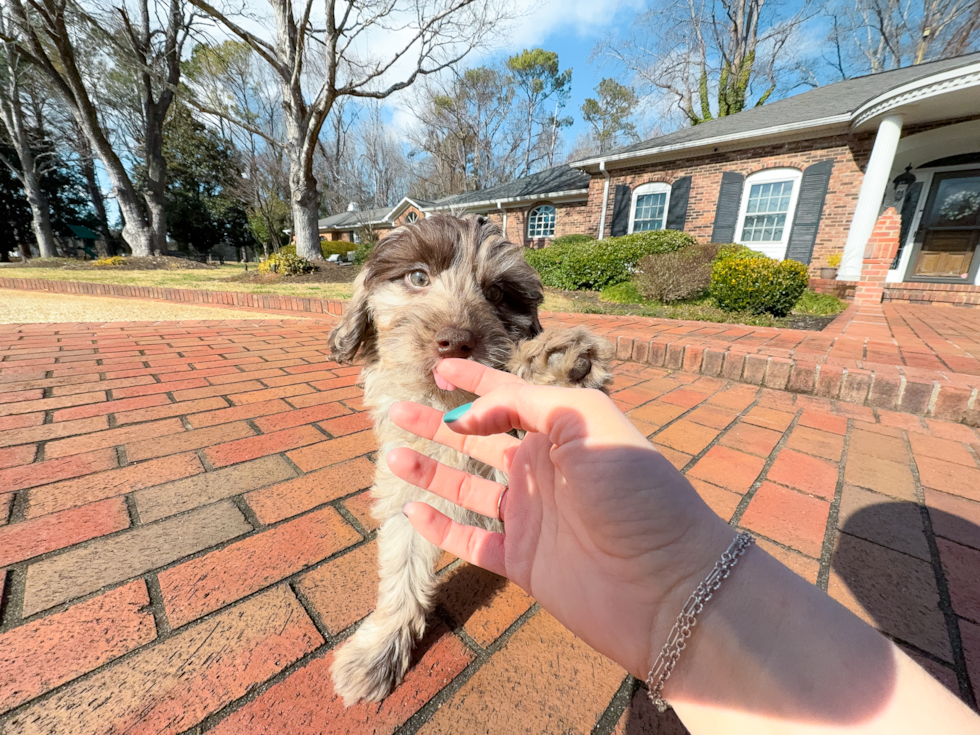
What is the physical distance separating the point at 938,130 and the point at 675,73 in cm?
1802

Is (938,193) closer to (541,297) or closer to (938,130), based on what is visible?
(938,130)

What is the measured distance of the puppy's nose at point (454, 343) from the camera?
59.9 inches

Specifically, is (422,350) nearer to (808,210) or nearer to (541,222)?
(808,210)

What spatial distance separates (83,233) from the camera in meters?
38.9

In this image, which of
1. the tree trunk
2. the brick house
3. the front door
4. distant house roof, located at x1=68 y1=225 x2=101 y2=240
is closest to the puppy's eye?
the brick house

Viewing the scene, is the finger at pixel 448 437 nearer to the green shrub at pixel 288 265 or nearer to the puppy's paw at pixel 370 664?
the puppy's paw at pixel 370 664

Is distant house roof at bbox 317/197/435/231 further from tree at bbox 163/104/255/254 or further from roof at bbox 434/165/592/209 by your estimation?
tree at bbox 163/104/255/254

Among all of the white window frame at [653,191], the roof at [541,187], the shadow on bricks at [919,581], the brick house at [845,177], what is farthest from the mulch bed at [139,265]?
the shadow on bricks at [919,581]

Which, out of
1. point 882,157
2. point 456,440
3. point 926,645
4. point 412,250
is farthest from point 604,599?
point 882,157

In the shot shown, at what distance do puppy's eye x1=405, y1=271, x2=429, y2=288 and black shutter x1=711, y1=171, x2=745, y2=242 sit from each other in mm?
14845

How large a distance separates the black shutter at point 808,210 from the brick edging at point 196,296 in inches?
549

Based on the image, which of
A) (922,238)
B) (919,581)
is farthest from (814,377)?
(922,238)

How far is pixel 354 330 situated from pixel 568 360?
1.42 m

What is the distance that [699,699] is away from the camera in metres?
0.96
